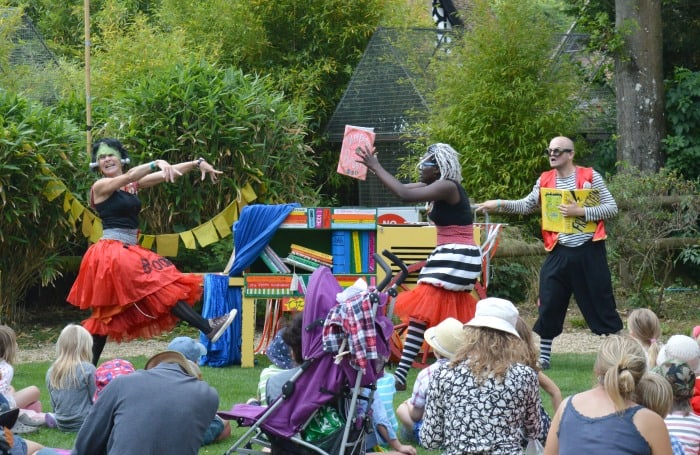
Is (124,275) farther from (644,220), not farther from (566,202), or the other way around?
(644,220)

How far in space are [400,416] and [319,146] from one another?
35.0 ft

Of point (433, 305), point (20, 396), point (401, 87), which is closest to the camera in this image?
point (20, 396)

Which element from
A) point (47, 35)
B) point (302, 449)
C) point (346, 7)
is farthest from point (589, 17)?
point (47, 35)

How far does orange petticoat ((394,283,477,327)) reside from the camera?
697 centimetres

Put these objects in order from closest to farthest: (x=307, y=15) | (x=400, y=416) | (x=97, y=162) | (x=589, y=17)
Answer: (x=400, y=416) < (x=97, y=162) < (x=589, y=17) < (x=307, y=15)

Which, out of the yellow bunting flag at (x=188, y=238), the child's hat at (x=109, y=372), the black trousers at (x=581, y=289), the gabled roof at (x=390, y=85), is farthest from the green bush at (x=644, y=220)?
the child's hat at (x=109, y=372)

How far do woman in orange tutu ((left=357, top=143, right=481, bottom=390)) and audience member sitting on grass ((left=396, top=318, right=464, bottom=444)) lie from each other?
4.39 feet

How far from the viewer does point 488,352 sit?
421 centimetres

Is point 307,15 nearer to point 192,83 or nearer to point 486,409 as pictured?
point 192,83

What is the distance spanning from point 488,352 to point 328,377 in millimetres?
803

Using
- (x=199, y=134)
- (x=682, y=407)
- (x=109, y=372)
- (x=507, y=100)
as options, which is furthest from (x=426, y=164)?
(x=507, y=100)

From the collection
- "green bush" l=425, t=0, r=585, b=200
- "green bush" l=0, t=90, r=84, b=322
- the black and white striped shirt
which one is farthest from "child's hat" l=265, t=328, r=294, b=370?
"green bush" l=425, t=0, r=585, b=200

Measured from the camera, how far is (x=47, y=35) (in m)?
24.9

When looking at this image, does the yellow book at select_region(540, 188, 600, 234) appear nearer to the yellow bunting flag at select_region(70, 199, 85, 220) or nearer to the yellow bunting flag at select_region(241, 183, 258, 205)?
the yellow bunting flag at select_region(241, 183, 258, 205)
